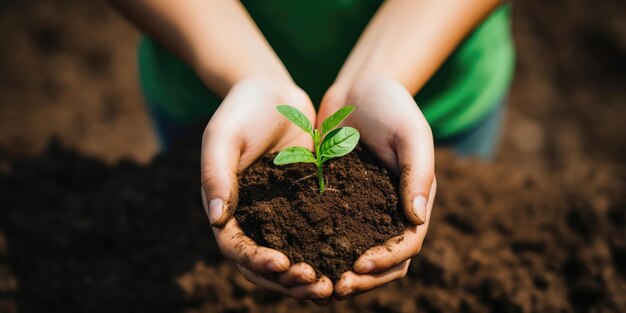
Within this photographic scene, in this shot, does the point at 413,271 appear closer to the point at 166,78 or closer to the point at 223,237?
the point at 223,237

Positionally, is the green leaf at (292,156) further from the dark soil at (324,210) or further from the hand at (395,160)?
the hand at (395,160)

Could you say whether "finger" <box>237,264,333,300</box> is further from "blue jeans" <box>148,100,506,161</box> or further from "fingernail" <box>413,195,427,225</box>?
"blue jeans" <box>148,100,506,161</box>

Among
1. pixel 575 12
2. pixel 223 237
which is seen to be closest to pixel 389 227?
pixel 223 237

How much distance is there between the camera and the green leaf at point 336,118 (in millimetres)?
1617

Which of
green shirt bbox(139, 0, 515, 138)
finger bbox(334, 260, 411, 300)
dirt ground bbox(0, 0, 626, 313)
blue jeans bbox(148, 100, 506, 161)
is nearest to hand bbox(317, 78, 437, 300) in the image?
finger bbox(334, 260, 411, 300)

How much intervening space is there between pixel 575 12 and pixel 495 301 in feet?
11.2

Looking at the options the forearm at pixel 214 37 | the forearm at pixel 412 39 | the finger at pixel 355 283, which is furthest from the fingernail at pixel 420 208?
the forearm at pixel 214 37

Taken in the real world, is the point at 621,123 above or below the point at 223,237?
above

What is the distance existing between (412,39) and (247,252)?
3.56 ft

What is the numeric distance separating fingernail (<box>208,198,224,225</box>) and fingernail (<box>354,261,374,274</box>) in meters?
0.47

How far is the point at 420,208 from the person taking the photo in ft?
5.06

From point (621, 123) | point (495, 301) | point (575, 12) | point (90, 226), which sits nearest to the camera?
point (495, 301)

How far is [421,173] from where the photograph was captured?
5.10 feet

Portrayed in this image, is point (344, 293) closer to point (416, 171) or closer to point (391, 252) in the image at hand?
point (391, 252)
